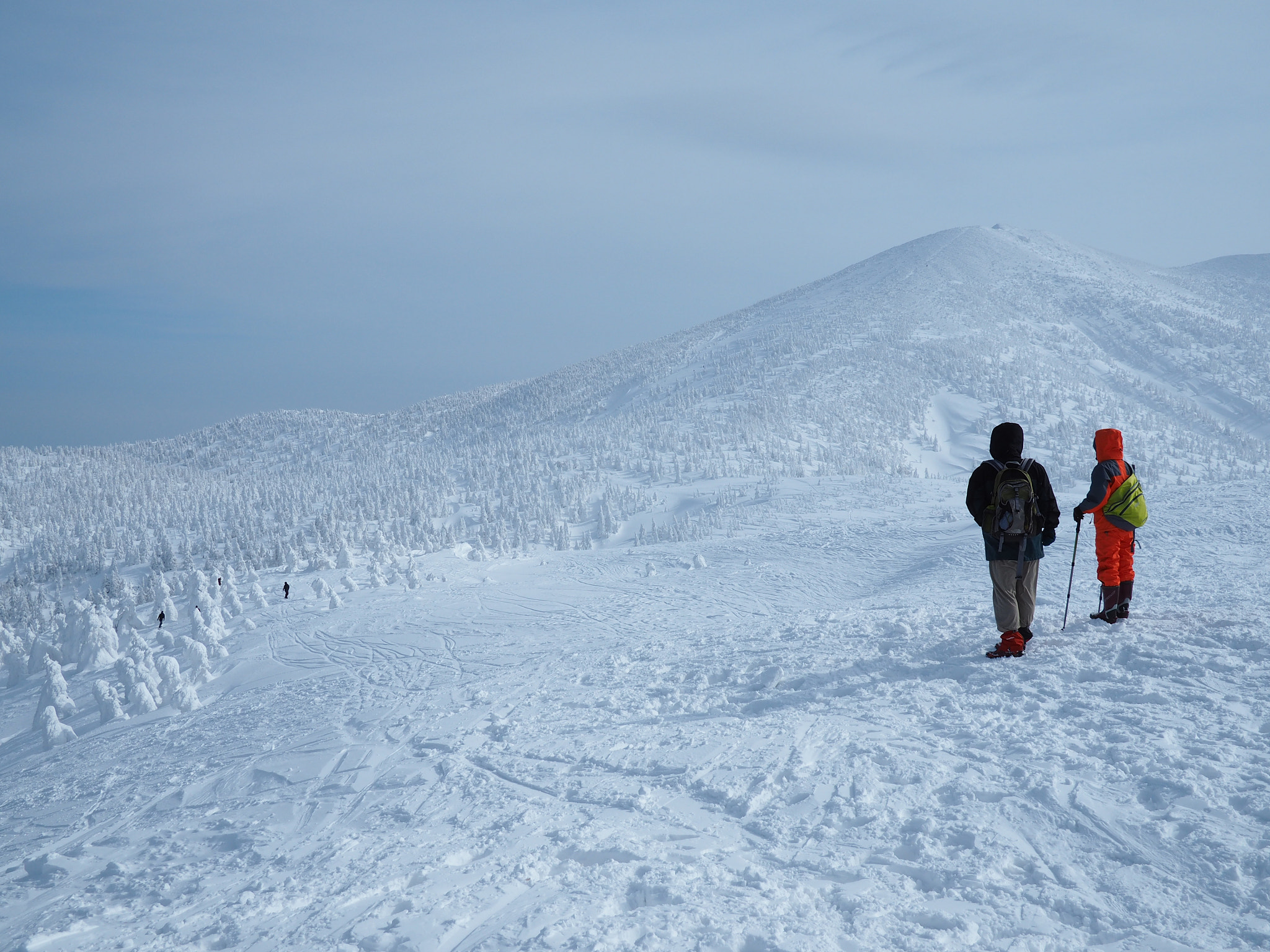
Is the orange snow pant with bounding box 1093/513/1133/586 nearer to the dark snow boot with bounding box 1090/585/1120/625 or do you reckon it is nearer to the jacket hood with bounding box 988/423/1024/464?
the dark snow boot with bounding box 1090/585/1120/625

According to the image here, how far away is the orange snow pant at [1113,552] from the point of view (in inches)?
303

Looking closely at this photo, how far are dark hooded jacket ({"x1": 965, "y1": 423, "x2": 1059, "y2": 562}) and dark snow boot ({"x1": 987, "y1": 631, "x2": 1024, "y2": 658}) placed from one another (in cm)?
81

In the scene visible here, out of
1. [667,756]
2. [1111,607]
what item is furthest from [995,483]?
[667,756]

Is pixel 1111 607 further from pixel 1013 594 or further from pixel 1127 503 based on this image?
pixel 1013 594

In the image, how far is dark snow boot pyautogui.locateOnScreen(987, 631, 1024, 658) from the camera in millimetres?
7191

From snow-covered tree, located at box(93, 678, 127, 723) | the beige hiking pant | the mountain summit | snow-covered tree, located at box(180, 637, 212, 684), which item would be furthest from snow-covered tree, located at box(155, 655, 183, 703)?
the mountain summit

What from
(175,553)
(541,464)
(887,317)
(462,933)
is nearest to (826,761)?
(462,933)

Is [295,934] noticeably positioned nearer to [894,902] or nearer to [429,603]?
[894,902]

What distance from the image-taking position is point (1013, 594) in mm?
7199

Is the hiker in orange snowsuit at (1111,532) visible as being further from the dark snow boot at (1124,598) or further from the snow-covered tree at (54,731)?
the snow-covered tree at (54,731)

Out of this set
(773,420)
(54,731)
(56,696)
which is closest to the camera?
(54,731)

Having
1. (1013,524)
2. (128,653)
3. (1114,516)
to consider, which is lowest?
(128,653)

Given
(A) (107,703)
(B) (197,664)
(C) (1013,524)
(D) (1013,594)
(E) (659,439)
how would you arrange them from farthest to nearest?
(E) (659,439), (B) (197,664), (A) (107,703), (D) (1013,594), (C) (1013,524)

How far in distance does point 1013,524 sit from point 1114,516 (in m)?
1.78
